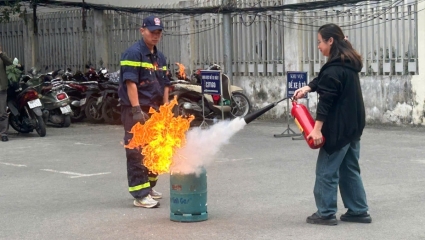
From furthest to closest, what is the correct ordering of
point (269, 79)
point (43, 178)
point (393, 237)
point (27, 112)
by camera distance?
point (269, 79)
point (27, 112)
point (43, 178)
point (393, 237)

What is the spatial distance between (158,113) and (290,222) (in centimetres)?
165

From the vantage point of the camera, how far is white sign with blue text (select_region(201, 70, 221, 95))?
14.8 m

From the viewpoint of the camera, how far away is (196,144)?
7453 mm

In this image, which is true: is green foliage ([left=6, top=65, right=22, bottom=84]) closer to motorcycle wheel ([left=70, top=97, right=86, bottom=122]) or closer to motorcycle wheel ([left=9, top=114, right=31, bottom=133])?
motorcycle wheel ([left=9, top=114, right=31, bottom=133])

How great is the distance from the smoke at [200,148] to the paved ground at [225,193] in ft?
1.76

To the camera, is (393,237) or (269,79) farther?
(269,79)

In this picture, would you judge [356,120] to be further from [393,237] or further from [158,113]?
[158,113]

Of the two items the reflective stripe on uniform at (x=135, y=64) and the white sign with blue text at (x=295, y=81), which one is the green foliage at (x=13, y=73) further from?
the reflective stripe on uniform at (x=135, y=64)

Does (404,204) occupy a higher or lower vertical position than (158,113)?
lower

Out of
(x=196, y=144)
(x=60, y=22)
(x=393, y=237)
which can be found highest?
(x=60, y=22)

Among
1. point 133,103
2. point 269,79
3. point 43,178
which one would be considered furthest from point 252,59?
point 133,103

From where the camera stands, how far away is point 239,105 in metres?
17.2

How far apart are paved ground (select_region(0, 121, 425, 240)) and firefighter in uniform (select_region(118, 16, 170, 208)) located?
265mm

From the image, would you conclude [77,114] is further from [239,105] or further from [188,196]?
[188,196]
